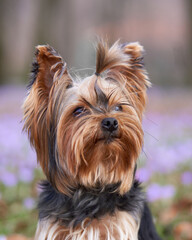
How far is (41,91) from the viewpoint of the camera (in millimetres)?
4512

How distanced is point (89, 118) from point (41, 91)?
0.63 m

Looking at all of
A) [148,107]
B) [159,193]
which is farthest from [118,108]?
[148,107]

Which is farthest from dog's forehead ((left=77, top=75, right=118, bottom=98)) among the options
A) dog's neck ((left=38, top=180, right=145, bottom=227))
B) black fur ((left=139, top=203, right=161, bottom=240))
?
black fur ((left=139, top=203, right=161, bottom=240))

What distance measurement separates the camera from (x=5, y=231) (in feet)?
19.7

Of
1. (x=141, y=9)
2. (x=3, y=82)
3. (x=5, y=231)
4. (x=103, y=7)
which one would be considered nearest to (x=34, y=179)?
(x=5, y=231)

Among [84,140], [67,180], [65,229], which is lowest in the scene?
[65,229]

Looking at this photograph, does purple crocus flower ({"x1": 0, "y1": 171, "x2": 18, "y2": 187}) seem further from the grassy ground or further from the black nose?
the black nose

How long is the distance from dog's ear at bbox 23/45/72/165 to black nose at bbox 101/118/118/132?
0.66 m

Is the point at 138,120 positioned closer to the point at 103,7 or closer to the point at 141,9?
the point at 103,7

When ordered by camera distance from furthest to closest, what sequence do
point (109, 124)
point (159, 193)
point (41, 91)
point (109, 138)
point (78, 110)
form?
point (159, 193), point (41, 91), point (78, 110), point (109, 138), point (109, 124)

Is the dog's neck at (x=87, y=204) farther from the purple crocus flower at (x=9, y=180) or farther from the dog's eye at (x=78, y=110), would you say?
the purple crocus flower at (x=9, y=180)

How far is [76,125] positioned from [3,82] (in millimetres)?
23157

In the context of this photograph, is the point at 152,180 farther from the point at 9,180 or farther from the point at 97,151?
the point at 97,151

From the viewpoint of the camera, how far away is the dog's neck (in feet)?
14.7
